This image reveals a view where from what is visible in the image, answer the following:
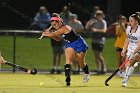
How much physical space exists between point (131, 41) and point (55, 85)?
244 cm

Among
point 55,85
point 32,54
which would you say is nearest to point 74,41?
point 55,85

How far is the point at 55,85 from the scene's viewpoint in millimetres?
19359

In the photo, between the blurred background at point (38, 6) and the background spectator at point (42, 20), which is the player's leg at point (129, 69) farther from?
the blurred background at point (38, 6)

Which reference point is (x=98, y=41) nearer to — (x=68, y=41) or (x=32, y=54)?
(x=32, y=54)

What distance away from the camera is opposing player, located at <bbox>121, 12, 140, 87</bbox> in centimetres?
1898

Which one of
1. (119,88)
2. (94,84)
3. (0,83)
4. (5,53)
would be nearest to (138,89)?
(119,88)

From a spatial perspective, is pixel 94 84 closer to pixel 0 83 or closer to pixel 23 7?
pixel 0 83

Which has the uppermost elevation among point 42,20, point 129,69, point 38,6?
point 38,6

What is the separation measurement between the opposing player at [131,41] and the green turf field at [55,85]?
433mm

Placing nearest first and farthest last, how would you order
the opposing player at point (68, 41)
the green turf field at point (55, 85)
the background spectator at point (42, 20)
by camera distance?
1. the green turf field at point (55, 85)
2. the opposing player at point (68, 41)
3. the background spectator at point (42, 20)

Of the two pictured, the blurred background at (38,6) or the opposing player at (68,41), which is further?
the blurred background at (38,6)

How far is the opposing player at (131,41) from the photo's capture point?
19.0 m

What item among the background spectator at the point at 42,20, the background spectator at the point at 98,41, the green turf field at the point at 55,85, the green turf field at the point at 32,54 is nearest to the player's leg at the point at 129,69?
the green turf field at the point at 55,85

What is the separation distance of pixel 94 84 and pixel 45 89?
9.36ft
